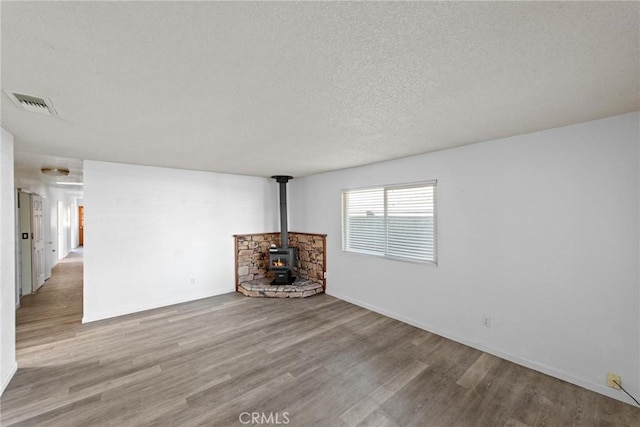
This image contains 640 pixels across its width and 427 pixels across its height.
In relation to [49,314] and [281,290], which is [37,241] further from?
[281,290]

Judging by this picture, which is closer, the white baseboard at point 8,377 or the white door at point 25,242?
the white baseboard at point 8,377

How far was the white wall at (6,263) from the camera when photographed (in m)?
2.29

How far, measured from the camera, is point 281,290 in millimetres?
4844

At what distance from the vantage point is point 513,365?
105 inches

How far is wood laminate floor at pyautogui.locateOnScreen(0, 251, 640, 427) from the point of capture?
2.01 m

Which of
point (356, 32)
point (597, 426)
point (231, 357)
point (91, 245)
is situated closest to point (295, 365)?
point (231, 357)

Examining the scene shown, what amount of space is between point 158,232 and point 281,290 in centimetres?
243

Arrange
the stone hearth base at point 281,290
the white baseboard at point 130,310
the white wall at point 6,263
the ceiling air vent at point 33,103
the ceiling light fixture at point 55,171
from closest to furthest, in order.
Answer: the ceiling air vent at point 33,103, the white wall at point 6,263, the white baseboard at point 130,310, the ceiling light fixture at point 55,171, the stone hearth base at point 281,290

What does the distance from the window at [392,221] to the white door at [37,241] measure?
20.9 feet

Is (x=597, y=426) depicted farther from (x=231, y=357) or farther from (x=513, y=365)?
(x=231, y=357)

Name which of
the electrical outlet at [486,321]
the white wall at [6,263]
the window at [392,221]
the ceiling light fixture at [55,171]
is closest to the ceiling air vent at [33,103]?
the white wall at [6,263]

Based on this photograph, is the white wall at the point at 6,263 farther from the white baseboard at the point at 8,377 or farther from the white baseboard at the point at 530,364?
the white baseboard at the point at 530,364

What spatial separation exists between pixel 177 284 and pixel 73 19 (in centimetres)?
444

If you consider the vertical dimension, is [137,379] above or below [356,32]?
below
